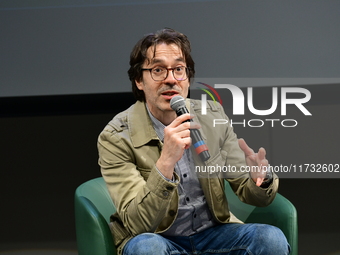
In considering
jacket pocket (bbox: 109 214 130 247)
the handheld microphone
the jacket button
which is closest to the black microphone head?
the handheld microphone

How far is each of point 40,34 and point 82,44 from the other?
23 centimetres

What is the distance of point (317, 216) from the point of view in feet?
10.9

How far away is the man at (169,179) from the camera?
1.90 meters

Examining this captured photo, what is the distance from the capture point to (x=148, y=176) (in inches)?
81.0

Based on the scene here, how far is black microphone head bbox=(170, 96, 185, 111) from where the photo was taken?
1.88 meters

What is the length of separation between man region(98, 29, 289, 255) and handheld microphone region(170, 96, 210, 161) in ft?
0.15

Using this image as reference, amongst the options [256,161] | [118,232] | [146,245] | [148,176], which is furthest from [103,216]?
[256,161]

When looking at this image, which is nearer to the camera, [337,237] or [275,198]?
[275,198]

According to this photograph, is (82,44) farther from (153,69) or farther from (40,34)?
(153,69)

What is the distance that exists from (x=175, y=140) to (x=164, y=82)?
0.31 meters

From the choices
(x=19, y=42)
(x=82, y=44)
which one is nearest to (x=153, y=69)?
(x=82, y=44)

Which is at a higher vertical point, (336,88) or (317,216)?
(336,88)

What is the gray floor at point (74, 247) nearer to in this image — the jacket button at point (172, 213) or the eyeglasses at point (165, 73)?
the jacket button at point (172, 213)

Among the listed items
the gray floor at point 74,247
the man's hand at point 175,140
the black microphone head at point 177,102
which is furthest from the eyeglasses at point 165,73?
the gray floor at point 74,247
